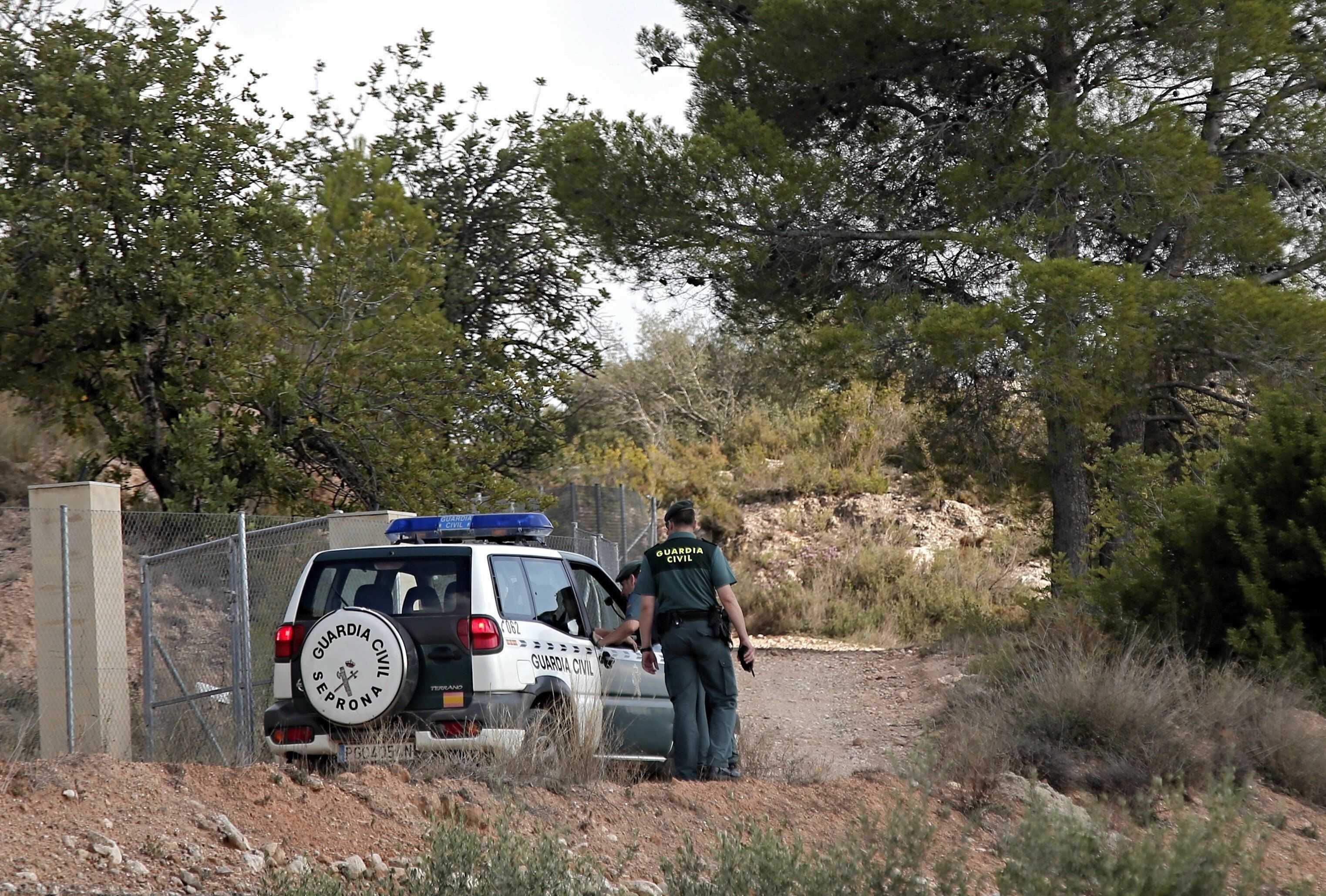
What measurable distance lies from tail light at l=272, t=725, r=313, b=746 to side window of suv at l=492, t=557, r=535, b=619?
4.56 ft

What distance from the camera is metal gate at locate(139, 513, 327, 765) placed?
10.7 meters

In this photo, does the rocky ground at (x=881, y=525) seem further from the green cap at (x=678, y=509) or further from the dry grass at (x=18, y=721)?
the green cap at (x=678, y=509)

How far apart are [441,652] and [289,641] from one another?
3.52ft

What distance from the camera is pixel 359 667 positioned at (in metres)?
8.70

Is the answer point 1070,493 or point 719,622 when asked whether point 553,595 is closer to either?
point 719,622

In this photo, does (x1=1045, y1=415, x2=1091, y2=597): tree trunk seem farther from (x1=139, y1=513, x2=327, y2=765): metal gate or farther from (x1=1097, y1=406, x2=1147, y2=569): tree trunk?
(x1=139, y1=513, x2=327, y2=765): metal gate

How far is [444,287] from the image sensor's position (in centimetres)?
2533

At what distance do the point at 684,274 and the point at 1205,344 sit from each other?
274 inches

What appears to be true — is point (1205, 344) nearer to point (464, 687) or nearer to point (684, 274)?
point (684, 274)

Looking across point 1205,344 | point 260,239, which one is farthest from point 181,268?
point 1205,344

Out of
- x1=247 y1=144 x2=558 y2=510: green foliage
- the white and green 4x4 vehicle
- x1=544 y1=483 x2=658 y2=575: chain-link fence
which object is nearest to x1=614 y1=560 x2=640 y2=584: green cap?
the white and green 4x4 vehicle

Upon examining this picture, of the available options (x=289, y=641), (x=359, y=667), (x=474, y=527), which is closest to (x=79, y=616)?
(x=289, y=641)

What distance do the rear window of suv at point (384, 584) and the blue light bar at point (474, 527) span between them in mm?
347

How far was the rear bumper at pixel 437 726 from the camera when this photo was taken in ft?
28.6
